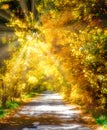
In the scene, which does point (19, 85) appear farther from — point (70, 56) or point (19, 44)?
point (70, 56)

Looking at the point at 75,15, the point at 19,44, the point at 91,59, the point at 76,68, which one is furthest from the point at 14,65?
the point at 75,15

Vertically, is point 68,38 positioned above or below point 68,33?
below

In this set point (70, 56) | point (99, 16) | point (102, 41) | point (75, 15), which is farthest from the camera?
point (70, 56)

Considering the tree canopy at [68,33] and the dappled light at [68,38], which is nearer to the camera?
the tree canopy at [68,33]

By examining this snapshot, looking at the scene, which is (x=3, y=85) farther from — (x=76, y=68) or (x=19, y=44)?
(x=76, y=68)

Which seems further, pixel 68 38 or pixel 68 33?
pixel 68 38

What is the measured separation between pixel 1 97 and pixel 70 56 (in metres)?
11.9

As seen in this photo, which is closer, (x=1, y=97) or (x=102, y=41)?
(x=102, y=41)

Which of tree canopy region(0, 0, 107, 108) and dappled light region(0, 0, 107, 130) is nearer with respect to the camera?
tree canopy region(0, 0, 107, 108)

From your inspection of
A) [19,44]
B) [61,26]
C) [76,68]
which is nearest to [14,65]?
[19,44]

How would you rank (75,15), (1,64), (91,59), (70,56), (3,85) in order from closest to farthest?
(75,15) → (91,59) → (70,56) → (1,64) → (3,85)

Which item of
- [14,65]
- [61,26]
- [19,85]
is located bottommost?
[19,85]

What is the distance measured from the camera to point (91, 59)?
21312 mm

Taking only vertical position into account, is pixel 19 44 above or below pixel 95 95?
above
